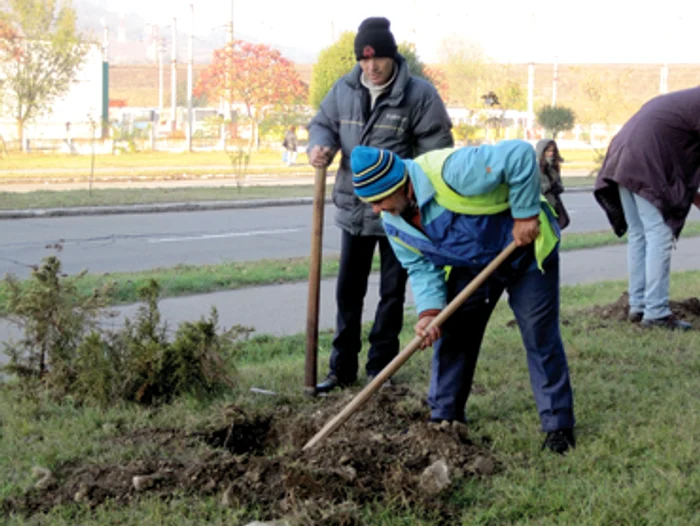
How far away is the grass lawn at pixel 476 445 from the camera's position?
11.8ft

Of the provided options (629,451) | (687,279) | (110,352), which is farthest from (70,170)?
(629,451)

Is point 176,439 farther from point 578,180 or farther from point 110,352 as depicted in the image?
point 578,180

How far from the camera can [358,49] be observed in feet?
16.6

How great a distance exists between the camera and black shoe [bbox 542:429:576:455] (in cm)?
429

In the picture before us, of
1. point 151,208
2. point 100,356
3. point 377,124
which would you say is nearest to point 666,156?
point 377,124

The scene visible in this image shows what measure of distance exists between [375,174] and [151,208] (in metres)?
14.0

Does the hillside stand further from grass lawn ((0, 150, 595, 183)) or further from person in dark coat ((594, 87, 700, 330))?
person in dark coat ((594, 87, 700, 330))

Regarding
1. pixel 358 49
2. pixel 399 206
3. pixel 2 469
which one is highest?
pixel 358 49

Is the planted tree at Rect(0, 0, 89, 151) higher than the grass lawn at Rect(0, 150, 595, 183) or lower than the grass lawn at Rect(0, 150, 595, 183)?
higher

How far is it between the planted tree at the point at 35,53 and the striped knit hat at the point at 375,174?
34758mm

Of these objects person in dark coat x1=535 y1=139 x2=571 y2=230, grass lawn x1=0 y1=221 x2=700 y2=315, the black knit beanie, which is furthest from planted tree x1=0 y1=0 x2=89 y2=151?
the black knit beanie

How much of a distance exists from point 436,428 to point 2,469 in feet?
6.11

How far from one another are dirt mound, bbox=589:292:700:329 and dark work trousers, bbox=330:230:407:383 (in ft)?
8.11

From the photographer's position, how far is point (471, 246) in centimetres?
421
